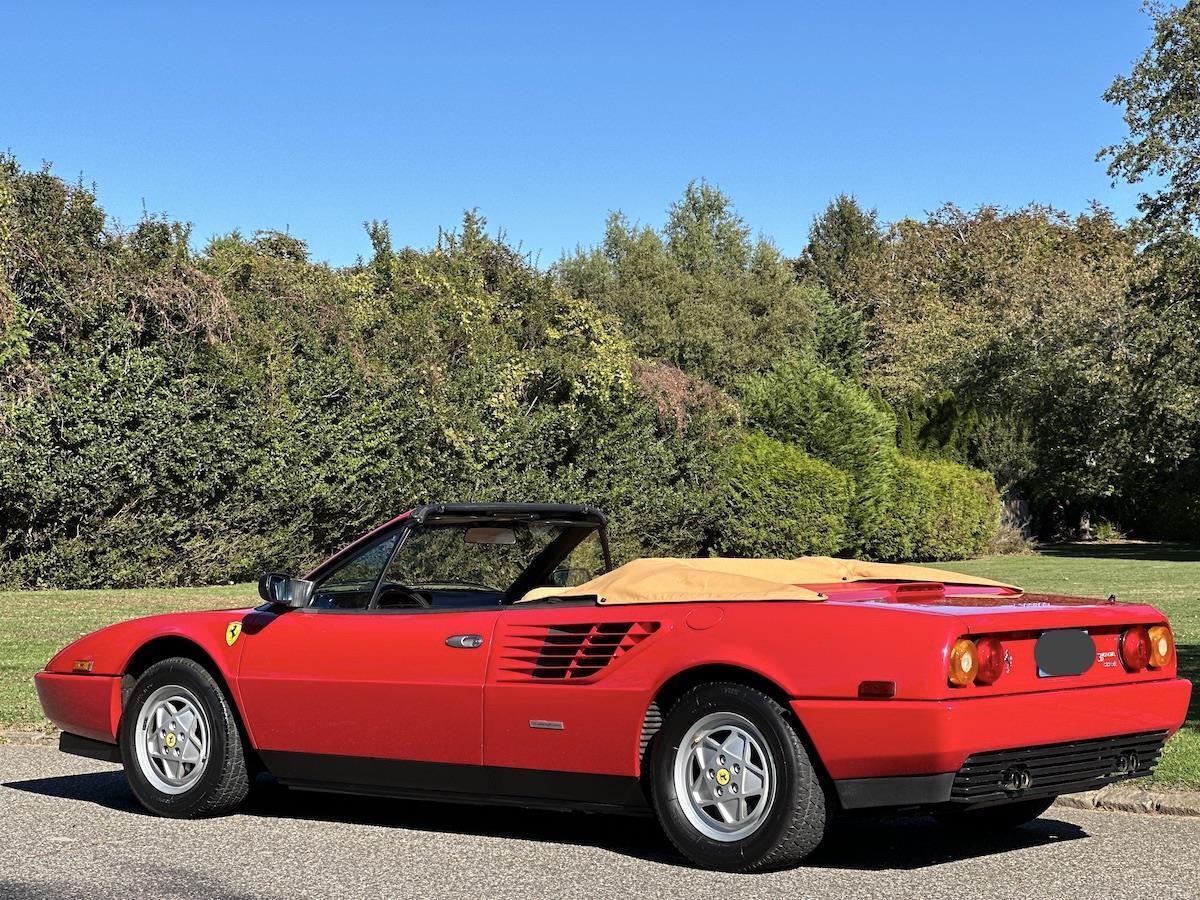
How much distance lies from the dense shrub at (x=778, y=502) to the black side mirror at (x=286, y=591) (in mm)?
25915

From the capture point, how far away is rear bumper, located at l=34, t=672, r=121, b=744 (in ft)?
24.3

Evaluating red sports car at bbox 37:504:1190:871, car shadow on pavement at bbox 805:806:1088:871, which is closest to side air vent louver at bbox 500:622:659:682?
red sports car at bbox 37:504:1190:871

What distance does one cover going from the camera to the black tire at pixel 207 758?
7.02 meters

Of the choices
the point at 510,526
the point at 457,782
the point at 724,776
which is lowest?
the point at 457,782

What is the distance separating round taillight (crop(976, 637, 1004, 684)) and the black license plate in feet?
0.76

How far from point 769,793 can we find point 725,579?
2.85ft

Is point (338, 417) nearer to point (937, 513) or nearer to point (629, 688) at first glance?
point (937, 513)

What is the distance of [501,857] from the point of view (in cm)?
619

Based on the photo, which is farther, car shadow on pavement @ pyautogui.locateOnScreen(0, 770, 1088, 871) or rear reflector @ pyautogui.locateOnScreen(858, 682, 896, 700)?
car shadow on pavement @ pyautogui.locateOnScreen(0, 770, 1088, 871)

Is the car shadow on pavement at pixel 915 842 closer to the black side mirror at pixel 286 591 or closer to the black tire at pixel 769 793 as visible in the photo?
the black tire at pixel 769 793

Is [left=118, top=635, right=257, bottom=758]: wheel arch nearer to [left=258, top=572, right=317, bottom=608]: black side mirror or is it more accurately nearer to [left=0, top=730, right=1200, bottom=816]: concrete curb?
[left=258, top=572, right=317, bottom=608]: black side mirror

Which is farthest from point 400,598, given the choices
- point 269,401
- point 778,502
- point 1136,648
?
point 778,502

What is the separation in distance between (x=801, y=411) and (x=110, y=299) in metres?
17.8

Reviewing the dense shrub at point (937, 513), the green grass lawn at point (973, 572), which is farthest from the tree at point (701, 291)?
the green grass lawn at point (973, 572)
